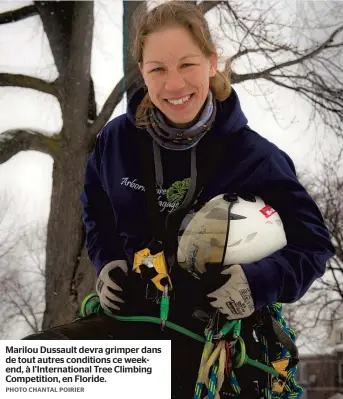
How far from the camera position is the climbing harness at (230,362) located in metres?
1.10

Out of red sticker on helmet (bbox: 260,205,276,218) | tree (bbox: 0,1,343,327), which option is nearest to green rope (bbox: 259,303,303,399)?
red sticker on helmet (bbox: 260,205,276,218)

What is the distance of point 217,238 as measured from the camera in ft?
3.70

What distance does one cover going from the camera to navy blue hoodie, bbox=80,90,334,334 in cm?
111

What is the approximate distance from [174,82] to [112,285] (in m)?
0.44

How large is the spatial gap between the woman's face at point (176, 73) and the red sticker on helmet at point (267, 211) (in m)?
0.23

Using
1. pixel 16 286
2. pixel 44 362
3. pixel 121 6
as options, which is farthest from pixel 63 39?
pixel 44 362

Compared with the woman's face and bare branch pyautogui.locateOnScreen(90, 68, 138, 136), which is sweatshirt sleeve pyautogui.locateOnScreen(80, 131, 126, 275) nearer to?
the woman's face

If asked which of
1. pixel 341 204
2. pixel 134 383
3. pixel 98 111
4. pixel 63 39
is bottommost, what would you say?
pixel 134 383

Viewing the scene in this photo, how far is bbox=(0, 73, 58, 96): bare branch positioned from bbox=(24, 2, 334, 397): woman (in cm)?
91

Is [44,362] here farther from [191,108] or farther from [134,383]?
[191,108]

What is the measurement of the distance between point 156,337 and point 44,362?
0.82 feet

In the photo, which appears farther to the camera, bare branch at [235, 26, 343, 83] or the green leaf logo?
bare branch at [235, 26, 343, 83]

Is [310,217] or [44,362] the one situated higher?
[310,217]

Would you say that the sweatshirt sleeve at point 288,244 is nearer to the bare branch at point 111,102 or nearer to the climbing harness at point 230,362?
the climbing harness at point 230,362
